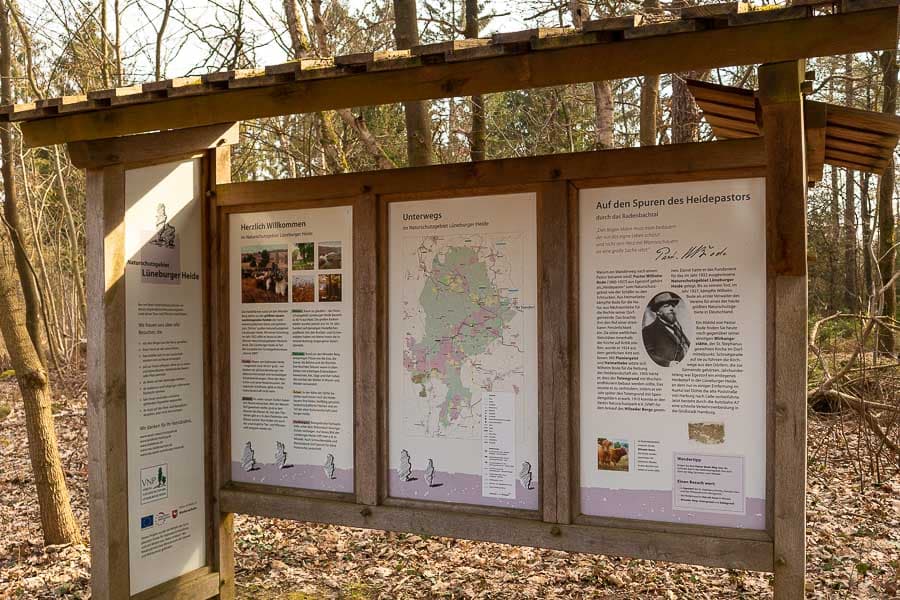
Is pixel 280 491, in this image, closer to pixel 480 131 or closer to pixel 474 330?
pixel 474 330

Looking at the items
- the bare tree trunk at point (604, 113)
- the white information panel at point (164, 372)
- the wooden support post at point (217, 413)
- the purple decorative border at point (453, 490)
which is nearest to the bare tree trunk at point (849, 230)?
the bare tree trunk at point (604, 113)

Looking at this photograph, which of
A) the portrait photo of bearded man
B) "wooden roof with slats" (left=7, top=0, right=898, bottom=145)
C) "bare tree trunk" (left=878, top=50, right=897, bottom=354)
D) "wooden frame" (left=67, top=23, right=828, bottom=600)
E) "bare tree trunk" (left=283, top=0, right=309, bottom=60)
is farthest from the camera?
"bare tree trunk" (left=878, top=50, right=897, bottom=354)

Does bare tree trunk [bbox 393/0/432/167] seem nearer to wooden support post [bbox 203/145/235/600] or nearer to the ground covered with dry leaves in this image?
wooden support post [bbox 203/145/235/600]

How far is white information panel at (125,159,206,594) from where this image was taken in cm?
445

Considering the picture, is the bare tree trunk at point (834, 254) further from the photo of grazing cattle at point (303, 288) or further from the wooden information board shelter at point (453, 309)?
the photo of grazing cattle at point (303, 288)

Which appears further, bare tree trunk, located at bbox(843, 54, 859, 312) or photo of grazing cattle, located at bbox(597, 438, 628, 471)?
bare tree trunk, located at bbox(843, 54, 859, 312)

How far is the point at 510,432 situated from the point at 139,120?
259 cm

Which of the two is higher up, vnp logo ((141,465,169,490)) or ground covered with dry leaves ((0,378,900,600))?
vnp logo ((141,465,169,490))

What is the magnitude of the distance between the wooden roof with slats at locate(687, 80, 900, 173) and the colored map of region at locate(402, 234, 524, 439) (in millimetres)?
1380

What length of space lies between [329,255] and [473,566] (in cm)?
275

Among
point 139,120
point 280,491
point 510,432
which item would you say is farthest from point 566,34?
point 280,491

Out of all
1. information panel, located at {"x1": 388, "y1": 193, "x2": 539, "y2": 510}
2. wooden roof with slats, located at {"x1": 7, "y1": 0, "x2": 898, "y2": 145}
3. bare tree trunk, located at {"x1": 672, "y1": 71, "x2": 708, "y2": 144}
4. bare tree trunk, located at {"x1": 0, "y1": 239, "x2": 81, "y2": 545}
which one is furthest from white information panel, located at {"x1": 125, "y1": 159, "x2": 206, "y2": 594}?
bare tree trunk, located at {"x1": 672, "y1": 71, "x2": 708, "y2": 144}

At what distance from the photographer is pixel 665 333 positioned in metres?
3.88

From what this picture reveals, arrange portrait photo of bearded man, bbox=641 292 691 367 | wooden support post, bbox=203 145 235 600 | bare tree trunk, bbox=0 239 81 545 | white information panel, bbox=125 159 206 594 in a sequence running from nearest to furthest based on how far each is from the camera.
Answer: portrait photo of bearded man, bbox=641 292 691 367
white information panel, bbox=125 159 206 594
wooden support post, bbox=203 145 235 600
bare tree trunk, bbox=0 239 81 545
